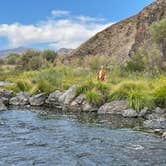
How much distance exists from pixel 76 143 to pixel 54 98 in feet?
46.5

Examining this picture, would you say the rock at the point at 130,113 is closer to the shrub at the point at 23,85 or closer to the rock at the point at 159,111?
the rock at the point at 159,111

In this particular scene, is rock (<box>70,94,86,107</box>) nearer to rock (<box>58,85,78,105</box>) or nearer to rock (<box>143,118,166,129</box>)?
rock (<box>58,85,78,105</box>)

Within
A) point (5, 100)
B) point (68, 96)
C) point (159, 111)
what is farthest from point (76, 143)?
point (5, 100)

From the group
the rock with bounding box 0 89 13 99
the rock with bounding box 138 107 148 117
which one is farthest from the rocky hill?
the rock with bounding box 138 107 148 117

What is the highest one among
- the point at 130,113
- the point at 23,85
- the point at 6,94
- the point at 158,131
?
the point at 23,85

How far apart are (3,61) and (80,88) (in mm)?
80074

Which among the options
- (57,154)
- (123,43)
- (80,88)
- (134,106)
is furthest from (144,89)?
(123,43)

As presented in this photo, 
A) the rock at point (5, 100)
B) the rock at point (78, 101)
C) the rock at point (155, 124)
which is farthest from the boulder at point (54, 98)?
the rock at point (155, 124)

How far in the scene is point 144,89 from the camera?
25.5 m

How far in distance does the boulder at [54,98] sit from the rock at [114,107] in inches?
196

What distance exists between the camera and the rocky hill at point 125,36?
7881cm

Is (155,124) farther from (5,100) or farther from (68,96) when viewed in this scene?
(5,100)

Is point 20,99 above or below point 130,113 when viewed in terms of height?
above

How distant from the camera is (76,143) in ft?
50.3
